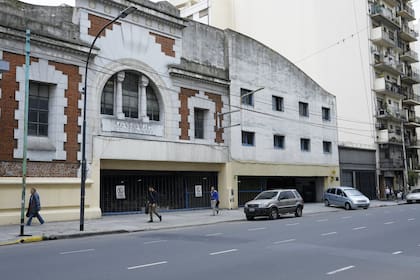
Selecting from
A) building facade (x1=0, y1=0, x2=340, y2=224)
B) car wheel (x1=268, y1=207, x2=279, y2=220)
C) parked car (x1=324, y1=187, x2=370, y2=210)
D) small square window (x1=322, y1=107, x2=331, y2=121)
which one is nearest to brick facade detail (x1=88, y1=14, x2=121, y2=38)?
building facade (x1=0, y1=0, x2=340, y2=224)

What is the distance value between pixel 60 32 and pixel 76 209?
8.68 m

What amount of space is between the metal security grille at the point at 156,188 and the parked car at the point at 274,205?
18.8ft

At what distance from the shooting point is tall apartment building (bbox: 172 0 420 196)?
4753cm

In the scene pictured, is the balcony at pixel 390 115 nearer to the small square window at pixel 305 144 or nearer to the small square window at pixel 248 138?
the small square window at pixel 305 144

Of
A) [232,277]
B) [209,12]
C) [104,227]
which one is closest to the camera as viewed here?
[232,277]

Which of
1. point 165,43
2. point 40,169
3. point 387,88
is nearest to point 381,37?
point 387,88

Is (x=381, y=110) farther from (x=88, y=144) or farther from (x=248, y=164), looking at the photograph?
(x=88, y=144)

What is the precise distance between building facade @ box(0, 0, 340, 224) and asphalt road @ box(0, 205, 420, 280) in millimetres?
7150

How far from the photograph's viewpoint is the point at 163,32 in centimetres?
2641

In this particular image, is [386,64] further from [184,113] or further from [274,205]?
[274,205]

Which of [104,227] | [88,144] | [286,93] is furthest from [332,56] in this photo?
[104,227]

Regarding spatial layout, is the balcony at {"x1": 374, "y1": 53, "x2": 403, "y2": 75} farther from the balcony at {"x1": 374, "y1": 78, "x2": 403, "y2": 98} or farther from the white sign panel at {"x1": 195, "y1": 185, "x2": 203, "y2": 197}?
the white sign panel at {"x1": 195, "y1": 185, "x2": 203, "y2": 197}

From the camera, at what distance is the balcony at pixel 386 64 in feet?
167

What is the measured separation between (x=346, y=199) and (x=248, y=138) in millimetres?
8366
